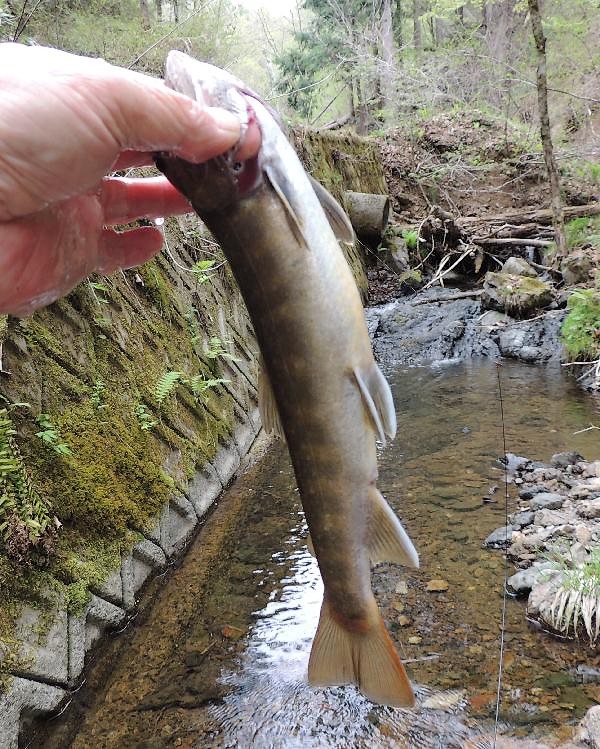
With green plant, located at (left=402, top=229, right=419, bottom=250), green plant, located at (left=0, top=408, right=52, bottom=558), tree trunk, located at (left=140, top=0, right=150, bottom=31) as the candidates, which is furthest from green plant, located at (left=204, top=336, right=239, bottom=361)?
tree trunk, located at (left=140, top=0, right=150, bottom=31)

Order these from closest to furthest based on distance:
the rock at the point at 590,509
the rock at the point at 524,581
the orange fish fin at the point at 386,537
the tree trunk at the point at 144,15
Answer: the orange fish fin at the point at 386,537 → the rock at the point at 524,581 → the rock at the point at 590,509 → the tree trunk at the point at 144,15

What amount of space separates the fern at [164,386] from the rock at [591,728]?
378cm

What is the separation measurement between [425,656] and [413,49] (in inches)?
1072

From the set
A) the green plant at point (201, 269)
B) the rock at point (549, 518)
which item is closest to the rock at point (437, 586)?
the rock at point (549, 518)

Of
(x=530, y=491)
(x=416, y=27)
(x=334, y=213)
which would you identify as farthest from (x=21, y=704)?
(x=416, y=27)

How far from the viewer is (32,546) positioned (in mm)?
3172

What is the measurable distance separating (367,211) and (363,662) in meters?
13.9

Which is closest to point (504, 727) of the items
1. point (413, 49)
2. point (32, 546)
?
point (32, 546)

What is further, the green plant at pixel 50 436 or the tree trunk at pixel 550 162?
the tree trunk at pixel 550 162

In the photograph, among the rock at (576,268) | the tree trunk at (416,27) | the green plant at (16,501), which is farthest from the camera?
the tree trunk at (416,27)

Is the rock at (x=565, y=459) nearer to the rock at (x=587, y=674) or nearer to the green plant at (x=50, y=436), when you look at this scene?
the rock at (x=587, y=674)

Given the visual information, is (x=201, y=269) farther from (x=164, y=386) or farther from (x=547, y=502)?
(x=547, y=502)

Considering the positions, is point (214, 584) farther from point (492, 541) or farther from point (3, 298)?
point (3, 298)

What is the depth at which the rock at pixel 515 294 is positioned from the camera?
1098 cm
